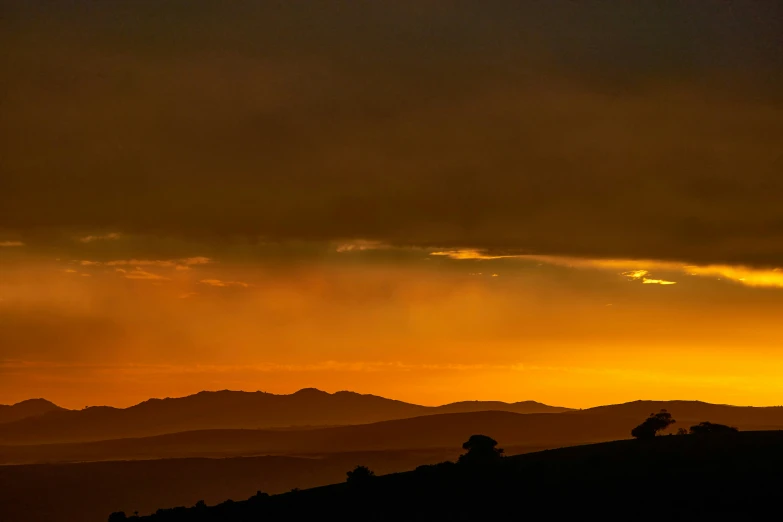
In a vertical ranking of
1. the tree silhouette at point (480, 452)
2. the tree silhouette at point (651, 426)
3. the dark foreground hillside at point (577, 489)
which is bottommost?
the dark foreground hillside at point (577, 489)

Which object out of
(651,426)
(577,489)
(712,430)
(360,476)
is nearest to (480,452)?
(360,476)

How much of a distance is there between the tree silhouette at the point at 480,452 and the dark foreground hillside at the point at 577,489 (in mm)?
2969

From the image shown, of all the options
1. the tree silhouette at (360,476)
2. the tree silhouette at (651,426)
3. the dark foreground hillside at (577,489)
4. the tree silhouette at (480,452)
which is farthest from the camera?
the tree silhouette at (651,426)

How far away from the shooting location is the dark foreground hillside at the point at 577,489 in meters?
69.7

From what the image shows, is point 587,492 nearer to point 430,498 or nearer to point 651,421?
point 430,498

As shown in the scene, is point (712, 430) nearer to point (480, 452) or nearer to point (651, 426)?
point (651, 426)

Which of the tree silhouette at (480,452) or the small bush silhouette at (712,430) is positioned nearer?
the small bush silhouette at (712,430)

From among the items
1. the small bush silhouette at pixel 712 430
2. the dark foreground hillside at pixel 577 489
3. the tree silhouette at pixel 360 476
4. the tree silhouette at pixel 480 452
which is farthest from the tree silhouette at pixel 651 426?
the tree silhouette at pixel 360 476

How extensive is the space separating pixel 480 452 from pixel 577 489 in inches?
990

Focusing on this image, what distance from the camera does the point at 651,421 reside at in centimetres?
10306

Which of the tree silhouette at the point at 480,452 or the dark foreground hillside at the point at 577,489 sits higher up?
the tree silhouette at the point at 480,452

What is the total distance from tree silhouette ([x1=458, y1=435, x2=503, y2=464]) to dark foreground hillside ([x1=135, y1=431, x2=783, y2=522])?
297cm

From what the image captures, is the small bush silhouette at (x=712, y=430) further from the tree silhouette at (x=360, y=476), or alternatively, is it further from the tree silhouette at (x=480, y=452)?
the tree silhouette at (x=360, y=476)

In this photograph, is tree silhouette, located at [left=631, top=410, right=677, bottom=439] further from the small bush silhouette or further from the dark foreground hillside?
the dark foreground hillside
